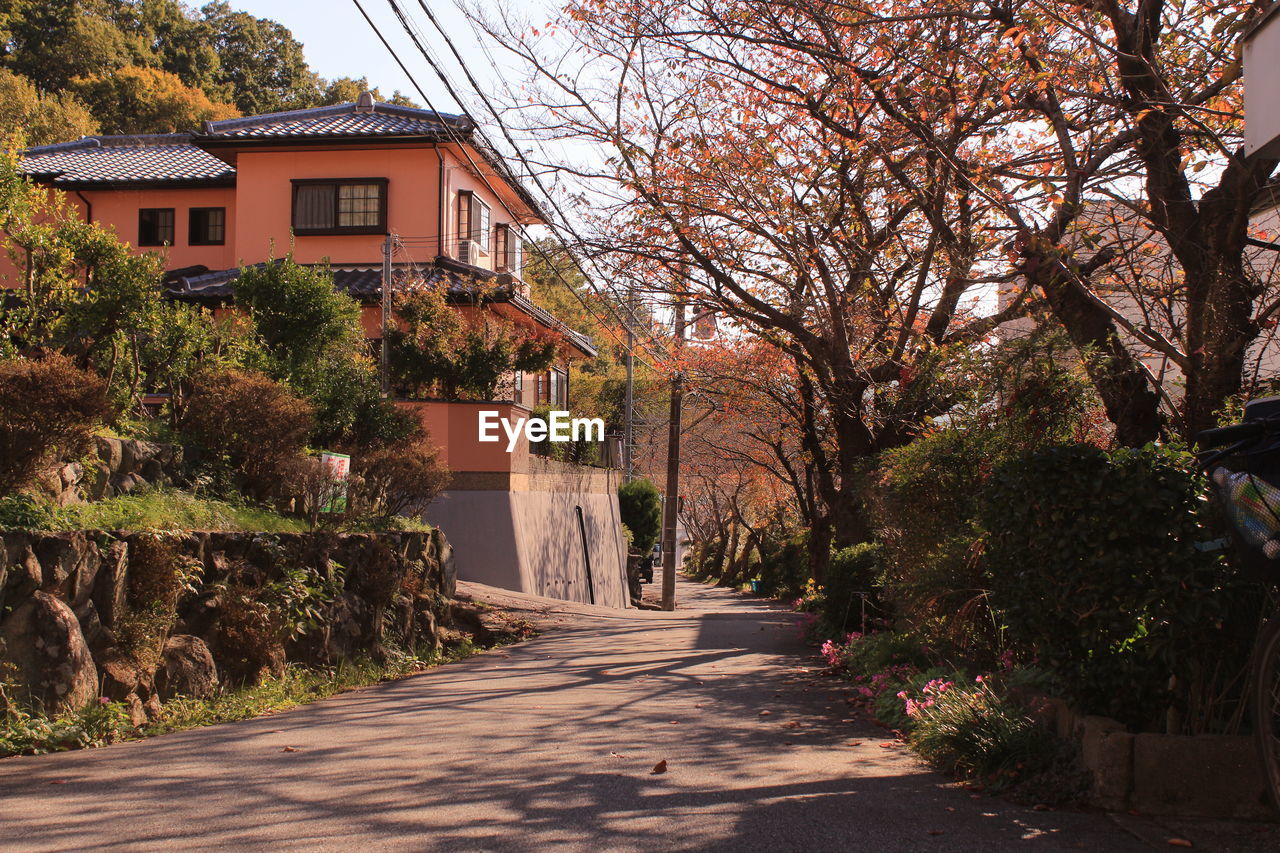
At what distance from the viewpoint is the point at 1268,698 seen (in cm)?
463

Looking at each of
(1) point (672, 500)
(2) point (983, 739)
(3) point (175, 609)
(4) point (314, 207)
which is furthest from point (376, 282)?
(2) point (983, 739)

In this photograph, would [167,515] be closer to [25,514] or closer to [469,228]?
[25,514]

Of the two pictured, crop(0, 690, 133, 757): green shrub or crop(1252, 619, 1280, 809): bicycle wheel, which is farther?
crop(0, 690, 133, 757): green shrub

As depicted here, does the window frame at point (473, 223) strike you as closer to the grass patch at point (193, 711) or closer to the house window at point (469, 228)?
the house window at point (469, 228)

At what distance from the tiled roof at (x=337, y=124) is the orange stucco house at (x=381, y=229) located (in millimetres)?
51

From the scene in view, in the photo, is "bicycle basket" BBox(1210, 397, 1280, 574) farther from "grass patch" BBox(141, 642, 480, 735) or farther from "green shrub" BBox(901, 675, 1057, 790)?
"grass patch" BBox(141, 642, 480, 735)

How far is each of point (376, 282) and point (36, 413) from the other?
54.7ft

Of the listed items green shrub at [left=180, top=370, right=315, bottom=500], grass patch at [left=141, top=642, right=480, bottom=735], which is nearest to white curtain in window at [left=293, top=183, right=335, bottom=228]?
green shrub at [left=180, top=370, right=315, bottom=500]

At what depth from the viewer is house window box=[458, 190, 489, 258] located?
88.1 ft

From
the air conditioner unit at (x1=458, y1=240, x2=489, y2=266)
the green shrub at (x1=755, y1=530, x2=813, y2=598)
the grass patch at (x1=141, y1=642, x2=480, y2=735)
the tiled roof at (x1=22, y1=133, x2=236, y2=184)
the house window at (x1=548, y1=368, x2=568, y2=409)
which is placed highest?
the tiled roof at (x1=22, y1=133, x2=236, y2=184)

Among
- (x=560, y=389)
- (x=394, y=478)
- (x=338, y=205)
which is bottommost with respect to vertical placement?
(x=394, y=478)

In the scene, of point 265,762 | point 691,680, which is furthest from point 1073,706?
point 691,680

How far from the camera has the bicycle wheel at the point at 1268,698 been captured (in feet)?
15.0

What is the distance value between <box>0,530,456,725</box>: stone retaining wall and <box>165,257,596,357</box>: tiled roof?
38.7 feet
